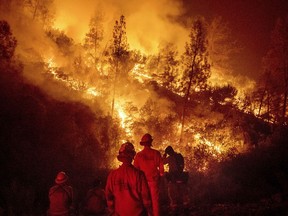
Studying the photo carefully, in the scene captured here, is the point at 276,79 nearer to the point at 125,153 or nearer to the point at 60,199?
the point at 60,199

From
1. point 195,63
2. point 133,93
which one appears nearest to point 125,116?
point 133,93

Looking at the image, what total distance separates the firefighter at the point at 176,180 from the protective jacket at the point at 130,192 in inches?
190

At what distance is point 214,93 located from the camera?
31.5 meters

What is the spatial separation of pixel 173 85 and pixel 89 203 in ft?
74.3

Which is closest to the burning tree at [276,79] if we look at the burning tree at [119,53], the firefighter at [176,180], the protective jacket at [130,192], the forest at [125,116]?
the forest at [125,116]

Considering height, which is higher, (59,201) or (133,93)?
(133,93)

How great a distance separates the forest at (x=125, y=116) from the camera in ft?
38.5

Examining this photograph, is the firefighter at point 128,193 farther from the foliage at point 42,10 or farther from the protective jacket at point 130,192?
the foliage at point 42,10

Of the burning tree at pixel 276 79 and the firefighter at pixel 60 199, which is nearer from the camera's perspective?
the firefighter at pixel 60 199

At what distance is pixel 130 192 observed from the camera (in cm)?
494

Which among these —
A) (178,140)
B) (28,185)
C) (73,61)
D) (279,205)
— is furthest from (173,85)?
(279,205)

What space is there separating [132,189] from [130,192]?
5 centimetres

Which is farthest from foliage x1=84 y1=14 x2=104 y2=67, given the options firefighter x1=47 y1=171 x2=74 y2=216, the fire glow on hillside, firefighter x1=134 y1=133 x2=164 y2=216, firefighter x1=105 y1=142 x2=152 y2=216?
firefighter x1=105 y1=142 x2=152 y2=216

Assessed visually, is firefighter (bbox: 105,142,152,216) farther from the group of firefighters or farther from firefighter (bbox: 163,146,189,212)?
firefighter (bbox: 163,146,189,212)
